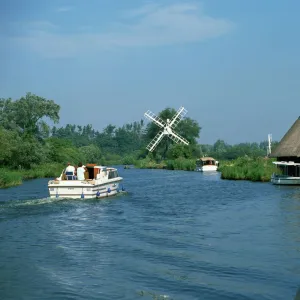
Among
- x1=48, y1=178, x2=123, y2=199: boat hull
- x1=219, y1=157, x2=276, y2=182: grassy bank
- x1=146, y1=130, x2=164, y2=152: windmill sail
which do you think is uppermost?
x1=146, y1=130, x2=164, y2=152: windmill sail

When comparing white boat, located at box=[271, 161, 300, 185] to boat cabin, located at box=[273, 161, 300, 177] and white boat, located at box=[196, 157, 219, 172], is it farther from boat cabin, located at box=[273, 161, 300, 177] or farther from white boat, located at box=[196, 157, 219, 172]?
white boat, located at box=[196, 157, 219, 172]

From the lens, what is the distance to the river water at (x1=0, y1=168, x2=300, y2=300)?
1222 cm

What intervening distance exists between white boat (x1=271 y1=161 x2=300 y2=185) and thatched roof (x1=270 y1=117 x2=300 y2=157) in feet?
3.38

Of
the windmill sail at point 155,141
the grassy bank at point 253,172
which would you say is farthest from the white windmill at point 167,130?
the grassy bank at point 253,172

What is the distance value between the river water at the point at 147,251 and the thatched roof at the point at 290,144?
17.5 m

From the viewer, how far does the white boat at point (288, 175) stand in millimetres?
43094

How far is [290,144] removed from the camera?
46.3 meters

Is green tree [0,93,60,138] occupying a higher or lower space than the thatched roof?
higher

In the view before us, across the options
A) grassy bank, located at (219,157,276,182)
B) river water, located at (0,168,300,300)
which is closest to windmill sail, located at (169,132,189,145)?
grassy bank, located at (219,157,276,182)

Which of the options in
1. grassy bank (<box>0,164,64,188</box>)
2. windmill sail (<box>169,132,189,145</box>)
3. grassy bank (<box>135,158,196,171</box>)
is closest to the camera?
grassy bank (<box>0,164,64,188</box>)

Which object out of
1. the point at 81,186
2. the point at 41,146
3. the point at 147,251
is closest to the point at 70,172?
the point at 81,186

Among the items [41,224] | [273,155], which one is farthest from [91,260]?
[273,155]

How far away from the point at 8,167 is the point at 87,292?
5334 cm

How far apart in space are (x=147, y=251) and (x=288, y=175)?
101 feet
